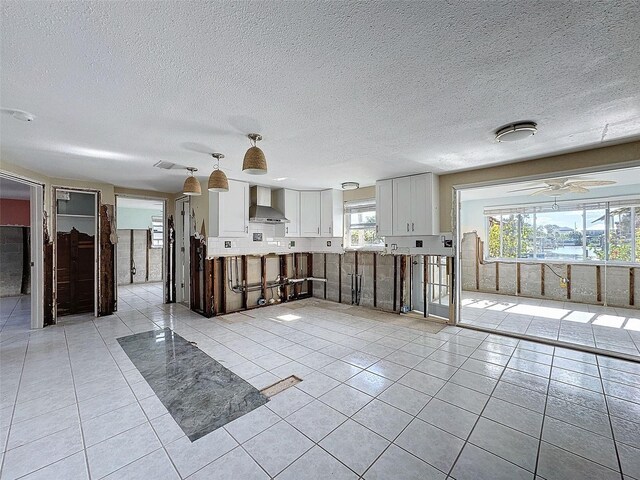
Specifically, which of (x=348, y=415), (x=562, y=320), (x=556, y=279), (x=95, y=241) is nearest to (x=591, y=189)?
(x=556, y=279)

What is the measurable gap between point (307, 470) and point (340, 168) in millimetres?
3562

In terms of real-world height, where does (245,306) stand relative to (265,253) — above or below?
below

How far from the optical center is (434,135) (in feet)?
9.43

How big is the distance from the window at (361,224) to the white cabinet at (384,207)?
673 mm

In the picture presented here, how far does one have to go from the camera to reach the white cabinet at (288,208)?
231 inches

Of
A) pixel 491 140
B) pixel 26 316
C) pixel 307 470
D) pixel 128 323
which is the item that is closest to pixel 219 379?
pixel 307 470

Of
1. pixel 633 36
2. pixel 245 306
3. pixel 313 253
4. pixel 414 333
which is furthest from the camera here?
pixel 313 253

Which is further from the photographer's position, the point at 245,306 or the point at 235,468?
the point at 245,306

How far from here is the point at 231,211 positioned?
505 cm

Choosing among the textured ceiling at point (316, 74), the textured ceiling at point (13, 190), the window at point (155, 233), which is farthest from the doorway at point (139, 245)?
the textured ceiling at point (316, 74)

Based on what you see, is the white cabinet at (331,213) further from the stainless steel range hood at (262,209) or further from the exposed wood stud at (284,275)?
the exposed wood stud at (284,275)

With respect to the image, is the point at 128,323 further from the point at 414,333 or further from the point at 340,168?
the point at 414,333

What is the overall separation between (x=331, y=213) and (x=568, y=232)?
223 inches

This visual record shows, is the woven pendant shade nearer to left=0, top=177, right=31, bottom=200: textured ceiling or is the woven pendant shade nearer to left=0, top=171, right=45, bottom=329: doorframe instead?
left=0, top=171, right=45, bottom=329: doorframe
